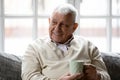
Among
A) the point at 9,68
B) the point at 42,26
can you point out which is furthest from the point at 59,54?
the point at 42,26

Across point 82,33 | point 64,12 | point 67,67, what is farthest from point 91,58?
point 82,33

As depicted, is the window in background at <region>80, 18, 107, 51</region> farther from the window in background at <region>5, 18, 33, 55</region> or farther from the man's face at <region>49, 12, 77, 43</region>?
the man's face at <region>49, 12, 77, 43</region>

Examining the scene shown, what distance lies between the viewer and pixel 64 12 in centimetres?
200

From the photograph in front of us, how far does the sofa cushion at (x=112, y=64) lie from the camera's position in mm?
2320

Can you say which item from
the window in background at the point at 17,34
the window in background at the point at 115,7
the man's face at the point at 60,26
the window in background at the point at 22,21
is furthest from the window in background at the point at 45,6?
the man's face at the point at 60,26

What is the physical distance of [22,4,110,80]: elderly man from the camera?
193cm

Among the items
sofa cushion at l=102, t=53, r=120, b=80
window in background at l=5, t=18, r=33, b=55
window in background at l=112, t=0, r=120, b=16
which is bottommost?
sofa cushion at l=102, t=53, r=120, b=80

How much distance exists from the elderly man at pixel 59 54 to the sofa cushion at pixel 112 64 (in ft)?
0.77

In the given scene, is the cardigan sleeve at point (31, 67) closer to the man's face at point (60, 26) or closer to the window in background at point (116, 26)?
the man's face at point (60, 26)

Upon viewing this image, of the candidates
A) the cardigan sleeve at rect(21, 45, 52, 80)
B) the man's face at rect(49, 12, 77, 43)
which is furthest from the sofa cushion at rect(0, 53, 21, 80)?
the man's face at rect(49, 12, 77, 43)

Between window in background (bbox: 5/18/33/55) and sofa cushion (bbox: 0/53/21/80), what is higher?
window in background (bbox: 5/18/33/55)

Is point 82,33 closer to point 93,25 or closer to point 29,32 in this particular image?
point 93,25

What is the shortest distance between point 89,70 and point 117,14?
1094 mm

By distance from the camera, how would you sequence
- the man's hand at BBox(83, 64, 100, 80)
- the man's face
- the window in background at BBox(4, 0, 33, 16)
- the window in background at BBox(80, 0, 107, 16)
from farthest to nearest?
the window in background at BBox(80, 0, 107, 16), the window in background at BBox(4, 0, 33, 16), the man's face, the man's hand at BBox(83, 64, 100, 80)
